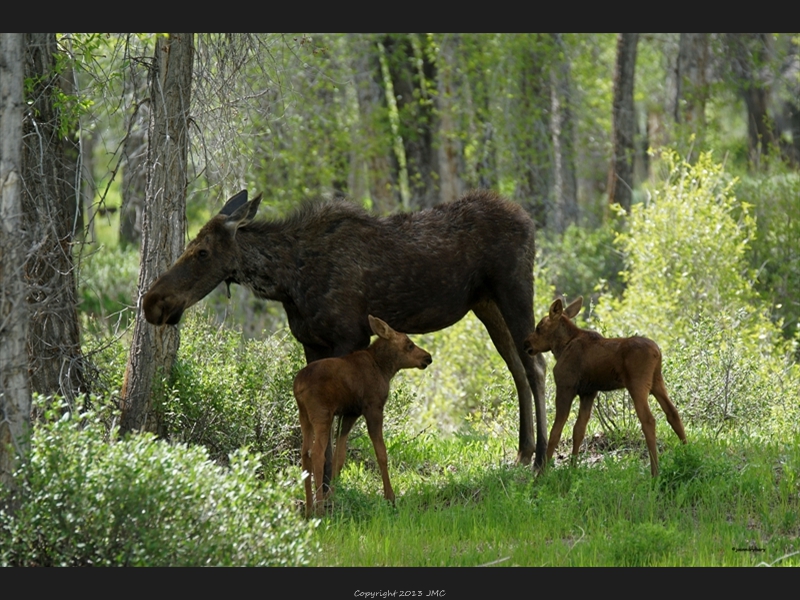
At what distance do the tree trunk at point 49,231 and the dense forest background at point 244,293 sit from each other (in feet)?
0.10

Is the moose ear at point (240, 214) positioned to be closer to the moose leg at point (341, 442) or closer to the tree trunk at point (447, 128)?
the moose leg at point (341, 442)

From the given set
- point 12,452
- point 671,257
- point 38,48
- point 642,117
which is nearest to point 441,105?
point 671,257

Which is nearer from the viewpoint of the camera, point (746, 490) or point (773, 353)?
point (746, 490)

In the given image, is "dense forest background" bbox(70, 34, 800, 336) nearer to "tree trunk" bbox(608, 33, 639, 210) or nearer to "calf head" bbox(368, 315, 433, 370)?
"tree trunk" bbox(608, 33, 639, 210)

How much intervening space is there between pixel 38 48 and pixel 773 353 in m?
11.4

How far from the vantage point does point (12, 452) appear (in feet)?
24.3

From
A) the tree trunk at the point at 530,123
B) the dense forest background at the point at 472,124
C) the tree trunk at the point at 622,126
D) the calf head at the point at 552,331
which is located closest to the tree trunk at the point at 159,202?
the calf head at the point at 552,331

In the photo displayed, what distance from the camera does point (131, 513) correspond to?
6.98 metres

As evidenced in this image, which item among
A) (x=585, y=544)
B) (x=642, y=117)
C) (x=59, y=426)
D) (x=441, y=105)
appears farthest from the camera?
(x=642, y=117)

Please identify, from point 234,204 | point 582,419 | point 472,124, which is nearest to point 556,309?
point 582,419

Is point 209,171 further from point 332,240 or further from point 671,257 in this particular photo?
point 671,257

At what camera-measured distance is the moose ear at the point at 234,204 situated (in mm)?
9992

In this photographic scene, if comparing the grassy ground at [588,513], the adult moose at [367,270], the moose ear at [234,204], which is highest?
the moose ear at [234,204]

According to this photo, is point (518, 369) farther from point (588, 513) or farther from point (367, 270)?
point (588, 513)
